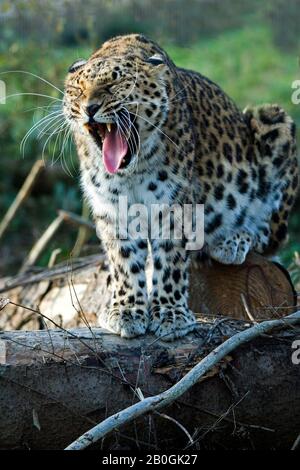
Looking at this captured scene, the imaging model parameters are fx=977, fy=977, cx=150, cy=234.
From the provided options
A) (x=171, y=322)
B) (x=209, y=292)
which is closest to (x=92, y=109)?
(x=171, y=322)

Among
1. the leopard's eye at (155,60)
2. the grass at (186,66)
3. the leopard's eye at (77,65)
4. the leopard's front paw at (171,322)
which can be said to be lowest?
the leopard's front paw at (171,322)

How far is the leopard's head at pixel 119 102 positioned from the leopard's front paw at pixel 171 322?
96 cm

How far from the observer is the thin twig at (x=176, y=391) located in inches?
191

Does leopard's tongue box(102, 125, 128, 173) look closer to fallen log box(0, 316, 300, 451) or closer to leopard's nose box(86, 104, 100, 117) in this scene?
leopard's nose box(86, 104, 100, 117)

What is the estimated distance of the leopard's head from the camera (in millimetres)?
6043

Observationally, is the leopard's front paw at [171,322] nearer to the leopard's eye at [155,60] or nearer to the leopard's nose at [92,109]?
the leopard's nose at [92,109]

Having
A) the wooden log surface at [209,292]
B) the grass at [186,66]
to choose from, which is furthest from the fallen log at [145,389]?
the grass at [186,66]

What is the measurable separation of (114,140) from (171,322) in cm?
121

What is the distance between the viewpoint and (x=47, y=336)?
5621 millimetres

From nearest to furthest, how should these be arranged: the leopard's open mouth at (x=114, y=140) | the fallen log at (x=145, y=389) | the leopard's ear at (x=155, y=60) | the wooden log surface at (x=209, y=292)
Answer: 1. the fallen log at (x=145, y=389)
2. the leopard's open mouth at (x=114, y=140)
3. the leopard's ear at (x=155, y=60)
4. the wooden log surface at (x=209, y=292)

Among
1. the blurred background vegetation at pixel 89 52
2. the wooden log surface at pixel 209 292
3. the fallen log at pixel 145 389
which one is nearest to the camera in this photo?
the fallen log at pixel 145 389

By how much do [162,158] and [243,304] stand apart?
1.36 metres

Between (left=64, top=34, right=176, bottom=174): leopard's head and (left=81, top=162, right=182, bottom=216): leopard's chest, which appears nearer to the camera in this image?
(left=64, top=34, right=176, bottom=174): leopard's head

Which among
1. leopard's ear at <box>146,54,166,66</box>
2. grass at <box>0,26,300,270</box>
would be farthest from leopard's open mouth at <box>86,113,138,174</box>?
grass at <box>0,26,300,270</box>
